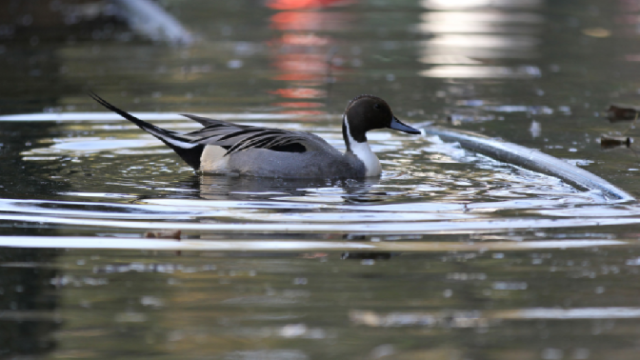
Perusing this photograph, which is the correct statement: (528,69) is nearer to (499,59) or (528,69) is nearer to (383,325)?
(499,59)

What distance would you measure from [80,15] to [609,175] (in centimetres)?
1632

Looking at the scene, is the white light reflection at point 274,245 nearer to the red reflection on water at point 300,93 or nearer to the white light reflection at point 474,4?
the red reflection on water at point 300,93

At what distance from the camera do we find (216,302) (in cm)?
500

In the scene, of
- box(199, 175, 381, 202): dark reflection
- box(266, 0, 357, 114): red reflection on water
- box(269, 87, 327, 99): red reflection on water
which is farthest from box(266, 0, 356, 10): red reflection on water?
box(199, 175, 381, 202): dark reflection

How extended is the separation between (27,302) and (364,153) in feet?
13.3

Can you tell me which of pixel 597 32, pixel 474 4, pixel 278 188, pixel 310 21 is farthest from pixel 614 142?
pixel 474 4

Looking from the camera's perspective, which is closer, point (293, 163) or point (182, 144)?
point (293, 163)

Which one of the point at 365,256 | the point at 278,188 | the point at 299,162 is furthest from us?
the point at 299,162

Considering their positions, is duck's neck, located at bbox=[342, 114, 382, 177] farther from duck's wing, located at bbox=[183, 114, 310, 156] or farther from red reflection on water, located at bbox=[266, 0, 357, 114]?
red reflection on water, located at bbox=[266, 0, 357, 114]

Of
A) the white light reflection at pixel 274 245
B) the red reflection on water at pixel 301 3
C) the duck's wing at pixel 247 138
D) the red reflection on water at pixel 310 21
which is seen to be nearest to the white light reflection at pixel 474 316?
the white light reflection at pixel 274 245

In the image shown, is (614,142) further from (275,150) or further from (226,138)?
(226,138)

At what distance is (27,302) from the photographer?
5023 millimetres

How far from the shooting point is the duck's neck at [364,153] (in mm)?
8422

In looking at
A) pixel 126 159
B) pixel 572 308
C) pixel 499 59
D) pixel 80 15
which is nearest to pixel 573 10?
pixel 499 59
